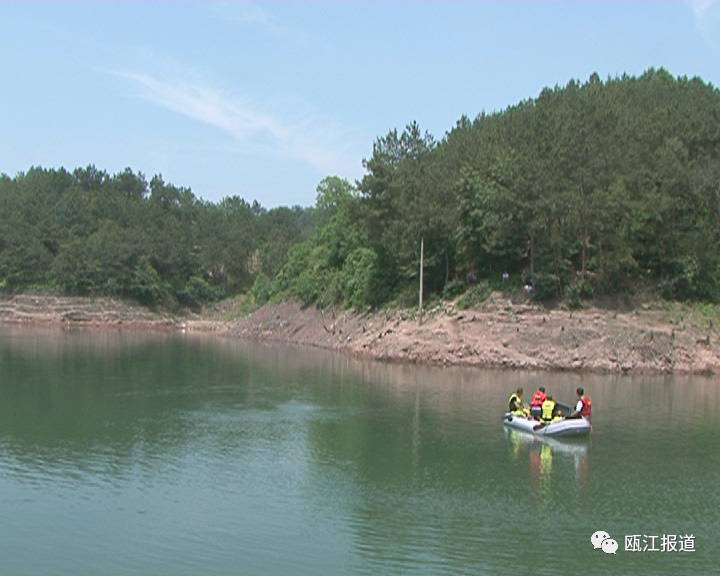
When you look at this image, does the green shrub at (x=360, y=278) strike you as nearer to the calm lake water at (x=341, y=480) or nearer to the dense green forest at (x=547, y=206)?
the dense green forest at (x=547, y=206)

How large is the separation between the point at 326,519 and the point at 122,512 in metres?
4.99

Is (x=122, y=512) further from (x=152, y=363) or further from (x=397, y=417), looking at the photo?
(x=152, y=363)

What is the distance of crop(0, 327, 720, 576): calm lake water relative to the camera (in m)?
20.3

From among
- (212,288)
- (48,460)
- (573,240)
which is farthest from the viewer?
(212,288)

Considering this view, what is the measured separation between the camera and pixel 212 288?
389 feet

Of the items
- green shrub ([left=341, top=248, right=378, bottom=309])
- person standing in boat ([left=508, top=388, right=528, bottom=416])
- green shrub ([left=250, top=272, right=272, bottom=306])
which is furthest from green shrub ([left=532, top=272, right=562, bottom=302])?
green shrub ([left=250, top=272, right=272, bottom=306])

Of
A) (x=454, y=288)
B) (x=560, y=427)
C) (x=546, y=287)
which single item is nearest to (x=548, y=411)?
(x=560, y=427)

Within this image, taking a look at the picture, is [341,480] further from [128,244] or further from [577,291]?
[128,244]

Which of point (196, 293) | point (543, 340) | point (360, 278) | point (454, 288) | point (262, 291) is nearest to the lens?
point (543, 340)

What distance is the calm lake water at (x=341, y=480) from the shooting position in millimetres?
20297

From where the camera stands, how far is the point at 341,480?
89.2 ft

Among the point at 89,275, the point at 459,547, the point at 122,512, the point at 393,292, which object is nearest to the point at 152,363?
the point at 393,292

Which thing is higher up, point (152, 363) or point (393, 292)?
point (393, 292)

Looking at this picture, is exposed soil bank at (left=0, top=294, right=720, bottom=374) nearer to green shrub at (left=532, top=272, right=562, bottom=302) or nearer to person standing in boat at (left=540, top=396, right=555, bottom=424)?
green shrub at (left=532, top=272, right=562, bottom=302)
